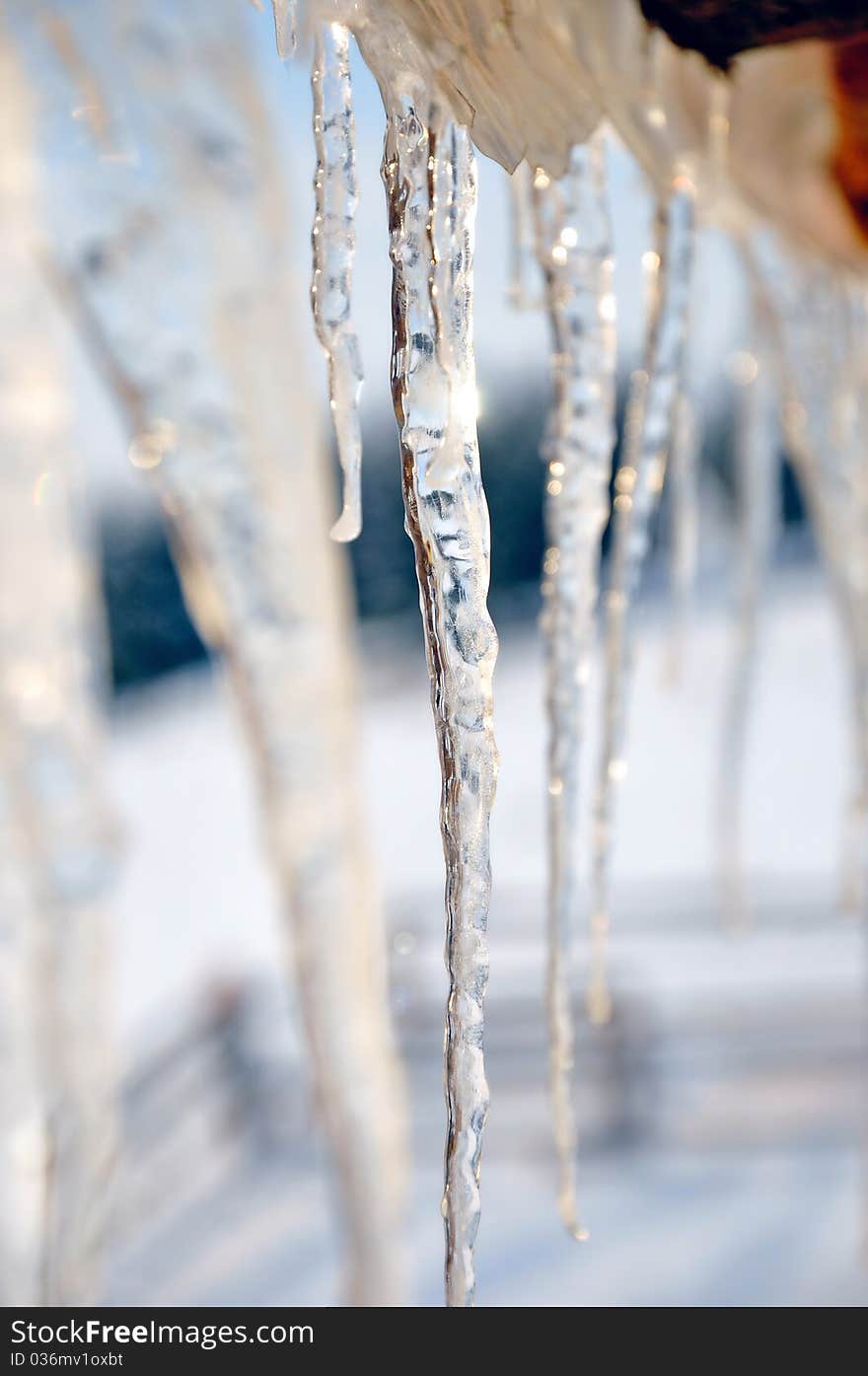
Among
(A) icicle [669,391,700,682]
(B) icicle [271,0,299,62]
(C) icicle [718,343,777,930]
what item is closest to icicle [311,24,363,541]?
(B) icicle [271,0,299,62]

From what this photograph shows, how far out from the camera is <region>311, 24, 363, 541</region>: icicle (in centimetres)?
21

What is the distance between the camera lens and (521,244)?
0.33 m

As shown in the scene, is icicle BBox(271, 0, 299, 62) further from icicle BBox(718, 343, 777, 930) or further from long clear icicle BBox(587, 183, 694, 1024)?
icicle BBox(718, 343, 777, 930)

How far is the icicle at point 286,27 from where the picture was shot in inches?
8.2

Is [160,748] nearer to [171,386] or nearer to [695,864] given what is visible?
[695,864]

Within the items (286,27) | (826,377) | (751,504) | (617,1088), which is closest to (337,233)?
(286,27)

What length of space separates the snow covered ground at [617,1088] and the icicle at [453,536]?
1.43 ft

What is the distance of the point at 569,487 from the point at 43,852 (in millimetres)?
428

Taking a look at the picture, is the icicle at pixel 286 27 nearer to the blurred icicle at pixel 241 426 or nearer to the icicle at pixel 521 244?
the icicle at pixel 521 244

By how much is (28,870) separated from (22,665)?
0.36 ft

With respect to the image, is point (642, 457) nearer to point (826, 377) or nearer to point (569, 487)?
point (569, 487)

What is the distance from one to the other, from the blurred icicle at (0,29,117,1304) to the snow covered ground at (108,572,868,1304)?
5cm

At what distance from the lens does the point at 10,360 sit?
599mm

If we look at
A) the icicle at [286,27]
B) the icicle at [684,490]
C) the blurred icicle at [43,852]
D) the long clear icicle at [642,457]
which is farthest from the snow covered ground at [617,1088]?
the icicle at [286,27]
